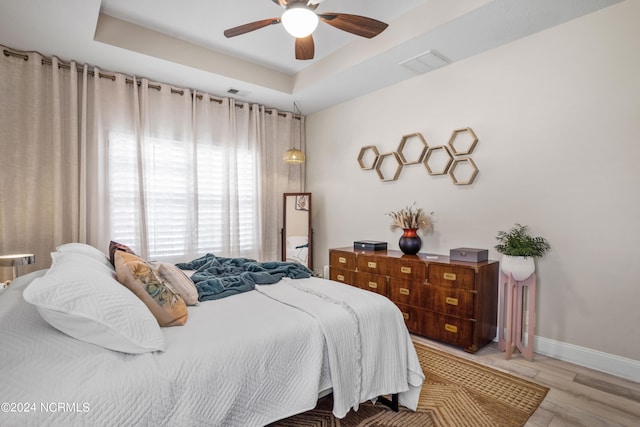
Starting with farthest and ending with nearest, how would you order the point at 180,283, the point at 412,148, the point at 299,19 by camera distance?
the point at 412,148 → the point at 299,19 → the point at 180,283

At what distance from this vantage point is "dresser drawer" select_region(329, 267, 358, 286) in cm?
360

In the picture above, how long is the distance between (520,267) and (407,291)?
0.97m

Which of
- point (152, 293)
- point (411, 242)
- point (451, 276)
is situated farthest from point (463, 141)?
point (152, 293)

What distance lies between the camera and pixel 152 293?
1540 millimetres

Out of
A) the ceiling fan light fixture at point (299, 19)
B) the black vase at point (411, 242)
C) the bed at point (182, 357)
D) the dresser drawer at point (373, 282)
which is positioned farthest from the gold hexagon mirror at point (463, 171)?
the ceiling fan light fixture at point (299, 19)

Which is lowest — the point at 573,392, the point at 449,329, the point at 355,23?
the point at 573,392

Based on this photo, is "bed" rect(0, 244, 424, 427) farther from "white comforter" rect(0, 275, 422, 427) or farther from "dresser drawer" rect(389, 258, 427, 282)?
"dresser drawer" rect(389, 258, 427, 282)

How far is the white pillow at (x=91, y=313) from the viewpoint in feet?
3.73

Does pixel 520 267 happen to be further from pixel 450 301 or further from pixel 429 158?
pixel 429 158

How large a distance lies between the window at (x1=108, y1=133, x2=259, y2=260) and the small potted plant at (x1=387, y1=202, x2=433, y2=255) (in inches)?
80.6

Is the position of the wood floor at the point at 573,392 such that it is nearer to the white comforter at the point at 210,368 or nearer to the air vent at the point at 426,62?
the white comforter at the point at 210,368

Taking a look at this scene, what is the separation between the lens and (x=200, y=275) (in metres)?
2.33

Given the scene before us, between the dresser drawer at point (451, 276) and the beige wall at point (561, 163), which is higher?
the beige wall at point (561, 163)

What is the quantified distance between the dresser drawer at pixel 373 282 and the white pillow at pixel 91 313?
2.38m
